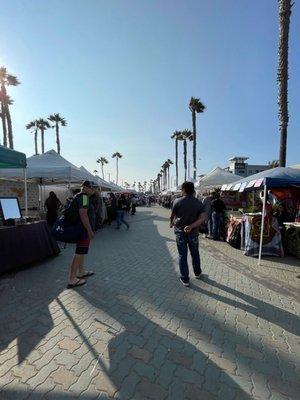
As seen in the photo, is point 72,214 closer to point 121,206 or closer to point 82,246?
point 82,246

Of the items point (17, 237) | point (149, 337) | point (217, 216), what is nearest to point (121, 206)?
point (217, 216)

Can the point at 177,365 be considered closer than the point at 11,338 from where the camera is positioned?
Yes

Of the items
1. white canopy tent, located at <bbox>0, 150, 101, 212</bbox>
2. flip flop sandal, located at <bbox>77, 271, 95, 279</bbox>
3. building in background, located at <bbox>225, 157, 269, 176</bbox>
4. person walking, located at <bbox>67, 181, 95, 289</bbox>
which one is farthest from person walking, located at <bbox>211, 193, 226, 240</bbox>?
building in background, located at <bbox>225, 157, 269, 176</bbox>

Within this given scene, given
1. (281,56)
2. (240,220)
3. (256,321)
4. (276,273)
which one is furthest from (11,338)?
(281,56)

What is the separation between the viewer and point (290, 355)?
3.33m

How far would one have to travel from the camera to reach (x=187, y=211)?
5.50m

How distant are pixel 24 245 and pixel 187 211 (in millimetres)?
3535

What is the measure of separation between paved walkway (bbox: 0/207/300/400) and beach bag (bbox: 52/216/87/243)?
0.86 meters

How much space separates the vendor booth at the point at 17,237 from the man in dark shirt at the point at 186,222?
323cm

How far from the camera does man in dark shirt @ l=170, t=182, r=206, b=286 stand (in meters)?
5.49

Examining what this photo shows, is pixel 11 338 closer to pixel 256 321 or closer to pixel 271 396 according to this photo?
pixel 271 396

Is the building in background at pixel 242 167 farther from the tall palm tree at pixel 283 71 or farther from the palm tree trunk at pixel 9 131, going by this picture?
the tall palm tree at pixel 283 71

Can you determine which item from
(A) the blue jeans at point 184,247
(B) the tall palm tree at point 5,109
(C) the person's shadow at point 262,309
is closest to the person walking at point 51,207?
(A) the blue jeans at point 184,247

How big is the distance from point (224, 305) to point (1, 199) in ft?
16.7
